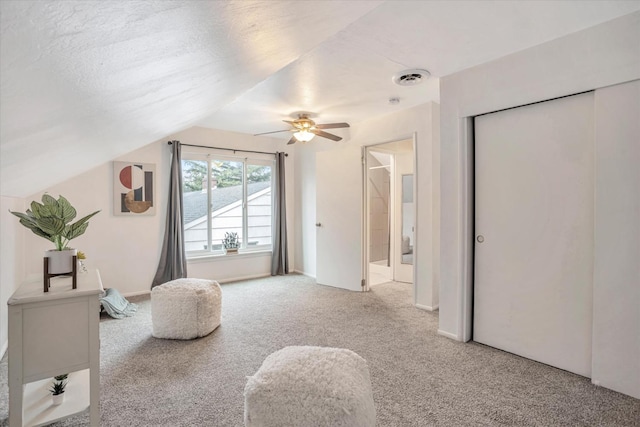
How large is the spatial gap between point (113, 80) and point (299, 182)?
4.47 metres

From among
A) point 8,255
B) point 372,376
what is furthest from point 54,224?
point 372,376

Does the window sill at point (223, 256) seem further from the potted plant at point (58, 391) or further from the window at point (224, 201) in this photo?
the potted plant at point (58, 391)

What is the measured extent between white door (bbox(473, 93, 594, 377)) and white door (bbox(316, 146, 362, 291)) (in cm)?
189

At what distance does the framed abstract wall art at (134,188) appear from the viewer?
4.12m

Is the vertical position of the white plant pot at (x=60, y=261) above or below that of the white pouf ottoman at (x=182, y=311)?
above

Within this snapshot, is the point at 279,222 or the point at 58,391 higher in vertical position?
the point at 279,222

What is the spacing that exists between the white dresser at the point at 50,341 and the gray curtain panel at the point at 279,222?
3772 millimetres

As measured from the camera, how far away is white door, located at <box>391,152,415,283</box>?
512 cm

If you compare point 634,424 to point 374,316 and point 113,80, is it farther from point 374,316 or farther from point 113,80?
point 113,80

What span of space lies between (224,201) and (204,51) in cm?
400

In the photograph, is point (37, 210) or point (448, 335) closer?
point (37, 210)

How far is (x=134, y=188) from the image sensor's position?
4242 millimetres

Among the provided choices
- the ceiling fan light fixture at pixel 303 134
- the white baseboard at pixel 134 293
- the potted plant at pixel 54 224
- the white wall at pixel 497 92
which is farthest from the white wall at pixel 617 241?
the white baseboard at pixel 134 293

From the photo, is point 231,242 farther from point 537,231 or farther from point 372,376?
point 537,231
